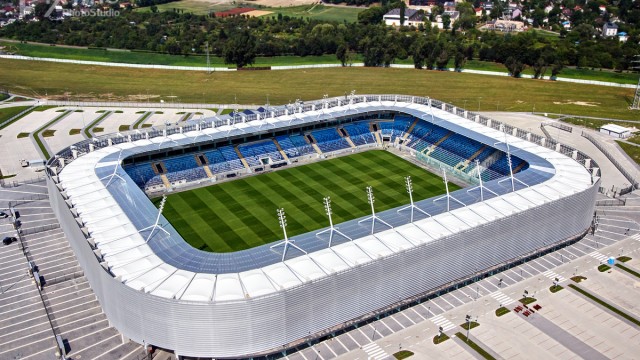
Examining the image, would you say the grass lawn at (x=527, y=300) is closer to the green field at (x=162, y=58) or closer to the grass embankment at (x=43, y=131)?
the grass embankment at (x=43, y=131)

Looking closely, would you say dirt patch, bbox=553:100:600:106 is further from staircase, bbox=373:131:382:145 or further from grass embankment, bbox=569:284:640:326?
grass embankment, bbox=569:284:640:326

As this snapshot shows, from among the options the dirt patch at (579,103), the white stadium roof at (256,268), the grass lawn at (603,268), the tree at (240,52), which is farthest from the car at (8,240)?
the dirt patch at (579,103)

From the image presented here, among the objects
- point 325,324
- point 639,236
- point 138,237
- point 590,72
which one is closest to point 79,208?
point 138,237

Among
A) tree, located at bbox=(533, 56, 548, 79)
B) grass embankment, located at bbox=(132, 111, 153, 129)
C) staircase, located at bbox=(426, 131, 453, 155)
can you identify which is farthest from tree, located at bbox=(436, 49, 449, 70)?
grass embankment, located at bbox=(132, 111, 153, 129)

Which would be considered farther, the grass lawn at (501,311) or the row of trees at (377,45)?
the row of trees at (377,45)

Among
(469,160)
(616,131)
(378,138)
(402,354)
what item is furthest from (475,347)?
(616,131)

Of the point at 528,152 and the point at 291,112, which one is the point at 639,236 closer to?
the point at 528,152

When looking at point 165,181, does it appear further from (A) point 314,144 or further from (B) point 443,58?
(B) point 443,58
